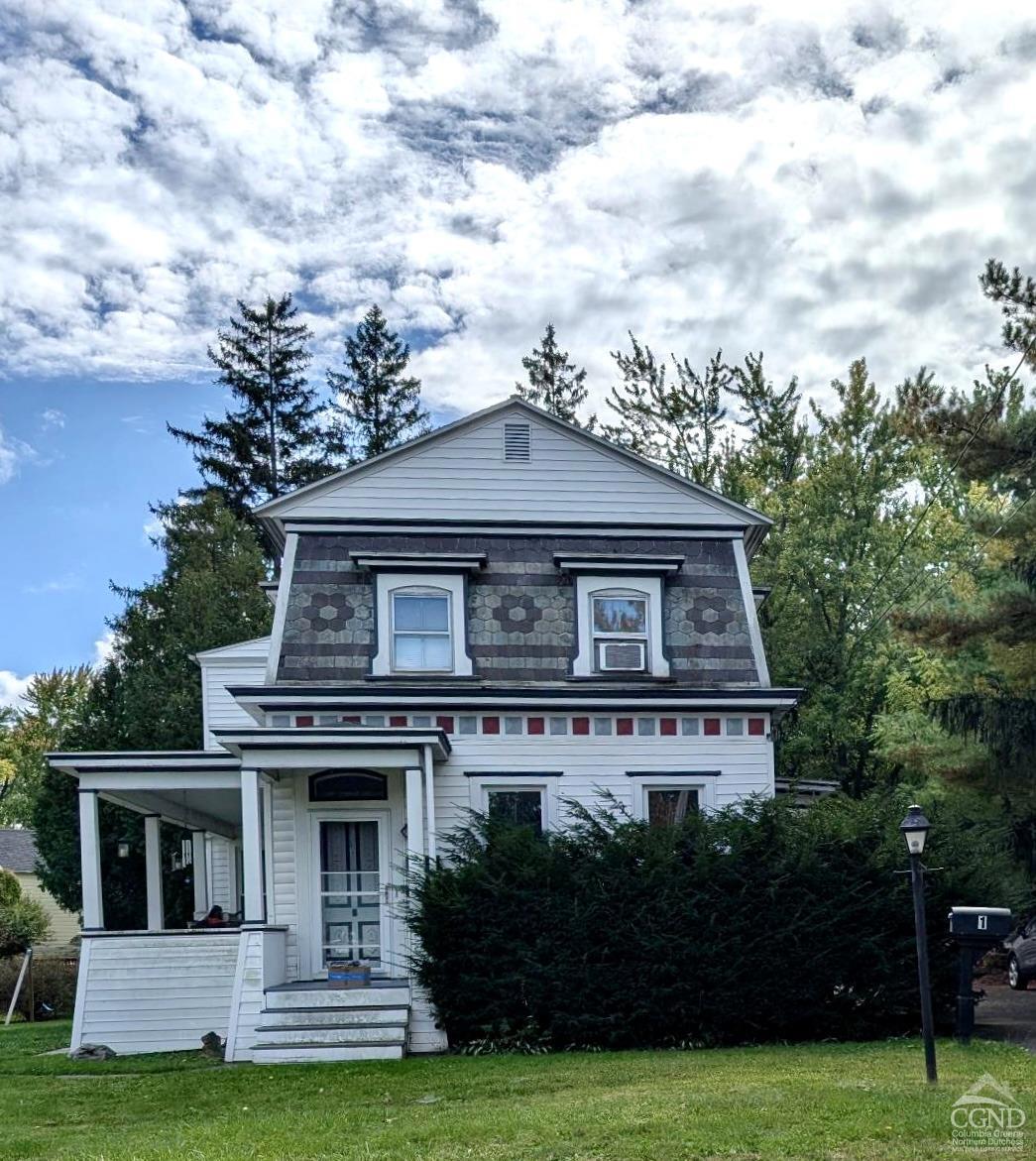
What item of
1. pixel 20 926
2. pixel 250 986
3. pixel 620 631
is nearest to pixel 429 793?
pixel 250 986

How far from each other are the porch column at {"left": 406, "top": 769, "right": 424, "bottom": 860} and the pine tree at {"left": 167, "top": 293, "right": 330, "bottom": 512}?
25.8 metres

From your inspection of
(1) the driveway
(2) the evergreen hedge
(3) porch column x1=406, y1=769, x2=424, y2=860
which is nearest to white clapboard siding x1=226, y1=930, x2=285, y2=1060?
(2) the evergreen hedge

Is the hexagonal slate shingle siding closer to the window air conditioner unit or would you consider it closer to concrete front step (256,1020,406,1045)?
the window air conditioner unit

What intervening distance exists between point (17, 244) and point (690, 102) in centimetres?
895

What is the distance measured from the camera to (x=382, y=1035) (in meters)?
14.5

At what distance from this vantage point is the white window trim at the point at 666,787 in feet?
58.1

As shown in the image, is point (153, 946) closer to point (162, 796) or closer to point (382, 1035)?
point (162, 796)

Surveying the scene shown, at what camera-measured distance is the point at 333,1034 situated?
1448cm

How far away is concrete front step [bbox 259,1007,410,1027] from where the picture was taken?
14562mm

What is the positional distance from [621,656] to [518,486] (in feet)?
9.11

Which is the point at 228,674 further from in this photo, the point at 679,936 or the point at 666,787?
the point at 679,936

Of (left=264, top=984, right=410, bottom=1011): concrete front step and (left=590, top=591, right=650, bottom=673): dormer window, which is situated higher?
(left=590, top=591, right=650, bottom=673): dormer window

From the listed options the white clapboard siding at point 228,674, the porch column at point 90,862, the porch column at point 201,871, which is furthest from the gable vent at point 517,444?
the porch column at point 201,871

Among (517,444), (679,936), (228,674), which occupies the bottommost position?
(679,936)
